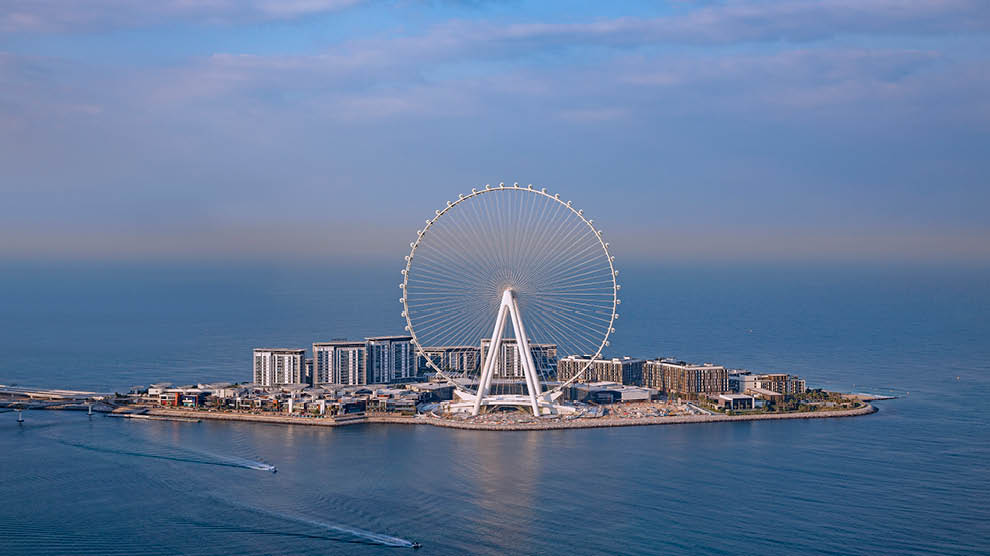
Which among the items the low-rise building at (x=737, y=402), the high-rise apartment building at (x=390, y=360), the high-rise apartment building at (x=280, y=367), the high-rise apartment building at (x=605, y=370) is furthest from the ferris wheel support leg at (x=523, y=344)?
the high-rise apartment building at (x=280, y=367)

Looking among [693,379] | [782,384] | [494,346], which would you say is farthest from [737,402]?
[494,346]

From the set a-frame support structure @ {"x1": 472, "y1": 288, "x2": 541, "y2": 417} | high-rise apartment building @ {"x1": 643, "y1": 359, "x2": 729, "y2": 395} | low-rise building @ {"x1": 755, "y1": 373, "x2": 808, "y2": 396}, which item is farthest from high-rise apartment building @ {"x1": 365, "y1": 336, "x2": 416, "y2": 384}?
low-rise building @ {"x1": 755, "y1": 373, "x2": 808, "y2": 396}

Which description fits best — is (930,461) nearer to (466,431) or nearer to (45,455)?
(466,431)

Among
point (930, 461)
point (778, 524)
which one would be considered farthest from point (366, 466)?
point (930, 461)

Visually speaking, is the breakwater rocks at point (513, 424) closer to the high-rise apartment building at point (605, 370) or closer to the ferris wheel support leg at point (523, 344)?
the ferris wheel support leg at point (523, 344)

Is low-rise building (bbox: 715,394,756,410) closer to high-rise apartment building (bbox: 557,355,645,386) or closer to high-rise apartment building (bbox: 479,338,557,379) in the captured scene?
high-rise apartment building (bbox: 557,355,645,386)

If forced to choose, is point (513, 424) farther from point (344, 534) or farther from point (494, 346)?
point (344, 534)
